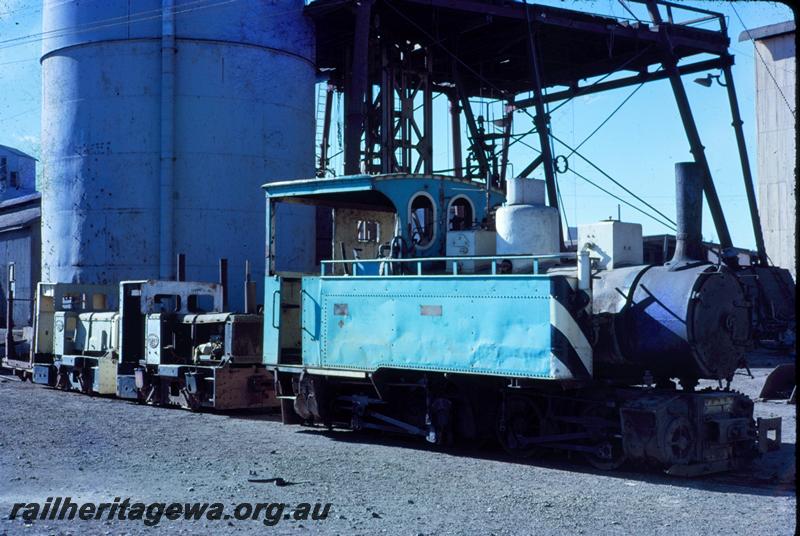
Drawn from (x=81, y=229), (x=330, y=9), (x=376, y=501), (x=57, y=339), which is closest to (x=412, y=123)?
(x=330, y=9)

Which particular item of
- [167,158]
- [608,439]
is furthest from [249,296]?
[608,439]

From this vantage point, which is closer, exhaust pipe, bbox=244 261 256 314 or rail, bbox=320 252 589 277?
rail, bbox=320 252 589 277

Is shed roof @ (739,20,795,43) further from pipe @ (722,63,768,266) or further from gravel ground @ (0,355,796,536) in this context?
gravel ground @ (0,355,796,536)

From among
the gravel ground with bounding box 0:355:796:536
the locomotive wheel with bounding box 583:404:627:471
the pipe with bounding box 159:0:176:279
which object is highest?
the pipe with bounding box 159:0:176:279

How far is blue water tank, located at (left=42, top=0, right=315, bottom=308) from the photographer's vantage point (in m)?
23.8

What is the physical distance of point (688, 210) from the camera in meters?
10.4

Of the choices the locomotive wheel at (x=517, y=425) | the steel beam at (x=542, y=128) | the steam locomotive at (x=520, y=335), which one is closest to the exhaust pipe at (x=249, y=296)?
the steam locomotive at (x=520, y=335)

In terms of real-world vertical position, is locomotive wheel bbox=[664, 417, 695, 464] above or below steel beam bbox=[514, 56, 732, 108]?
below

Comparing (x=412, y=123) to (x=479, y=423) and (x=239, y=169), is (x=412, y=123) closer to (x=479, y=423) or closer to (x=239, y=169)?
(x=239, y=169)

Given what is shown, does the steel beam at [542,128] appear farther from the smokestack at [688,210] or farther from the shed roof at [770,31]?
the smokestack at [688,210]

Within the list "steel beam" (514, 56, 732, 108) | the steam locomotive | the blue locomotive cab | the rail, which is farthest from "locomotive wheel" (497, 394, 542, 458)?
"steel beam" (514, 56, 732, 108)

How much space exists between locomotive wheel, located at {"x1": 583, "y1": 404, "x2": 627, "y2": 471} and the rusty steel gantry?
47.1 feet

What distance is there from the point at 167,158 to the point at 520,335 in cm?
1585

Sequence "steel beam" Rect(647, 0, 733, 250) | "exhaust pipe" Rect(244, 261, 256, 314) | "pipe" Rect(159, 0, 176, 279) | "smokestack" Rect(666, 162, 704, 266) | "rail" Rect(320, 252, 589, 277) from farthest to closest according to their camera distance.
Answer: "steel beam" Rect(647, 0, 733, 250) < "pipe" Rect(159, 0, 176, 279) < "exhaust pipe" Rect(244, 261, 256, 314) < "smokestack" Rect(666, 162, 704, 266) < "rail" Rect(320, 252, 589, 277)
